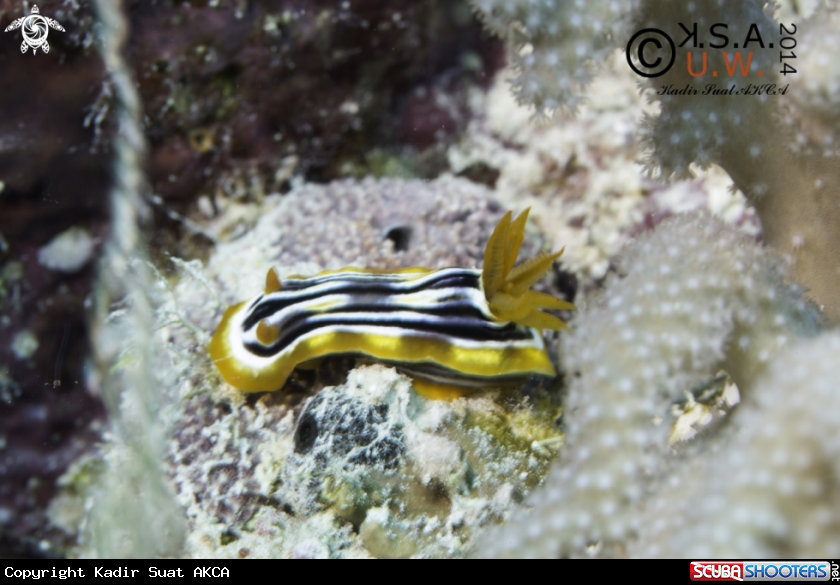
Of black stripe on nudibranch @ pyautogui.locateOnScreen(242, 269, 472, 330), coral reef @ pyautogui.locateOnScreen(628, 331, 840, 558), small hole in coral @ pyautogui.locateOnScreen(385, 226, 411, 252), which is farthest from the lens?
small hole in coral @ pyautogui.locateOnScreen(385, 226, 411, 252)

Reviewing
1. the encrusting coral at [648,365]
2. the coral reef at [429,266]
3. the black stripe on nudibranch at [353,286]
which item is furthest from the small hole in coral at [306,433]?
the encrusting coral at [648,365]

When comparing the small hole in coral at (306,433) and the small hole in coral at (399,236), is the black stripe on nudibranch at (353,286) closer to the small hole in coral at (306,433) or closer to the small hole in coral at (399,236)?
the small hole in coral at (399,236)

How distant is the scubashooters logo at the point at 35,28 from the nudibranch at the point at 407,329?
1666mm

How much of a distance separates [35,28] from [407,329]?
93.1 inches

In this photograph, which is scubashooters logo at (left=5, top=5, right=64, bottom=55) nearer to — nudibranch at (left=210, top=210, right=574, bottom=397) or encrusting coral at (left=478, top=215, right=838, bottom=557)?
nudibranch at (left=210, top=210, right=574, bottom=397)

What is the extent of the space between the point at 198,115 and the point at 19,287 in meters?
1.34

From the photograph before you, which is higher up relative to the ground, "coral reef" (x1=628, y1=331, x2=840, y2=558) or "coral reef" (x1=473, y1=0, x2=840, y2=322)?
"coral reef" (x1=473, y1=0, x2=840, y2=322)

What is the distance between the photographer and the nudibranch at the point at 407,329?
232 centimetres

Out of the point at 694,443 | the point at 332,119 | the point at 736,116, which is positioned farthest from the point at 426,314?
the point at 332,119

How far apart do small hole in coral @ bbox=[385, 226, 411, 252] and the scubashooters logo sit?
76.6 inches

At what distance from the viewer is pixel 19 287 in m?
2.74

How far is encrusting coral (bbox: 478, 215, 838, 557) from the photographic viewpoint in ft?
4.26

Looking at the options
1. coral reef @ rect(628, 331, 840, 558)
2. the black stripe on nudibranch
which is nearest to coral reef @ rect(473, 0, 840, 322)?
the black stripe on nudibranch

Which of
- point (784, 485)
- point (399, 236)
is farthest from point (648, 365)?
point (399, 236)
